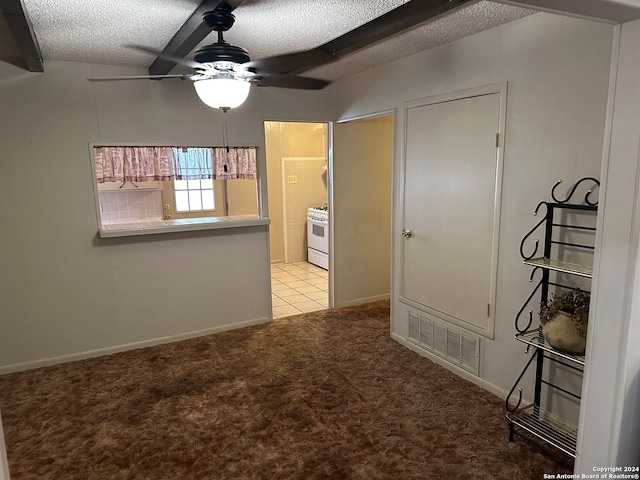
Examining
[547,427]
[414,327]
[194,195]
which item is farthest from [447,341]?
[194,195]

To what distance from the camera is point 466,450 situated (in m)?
2.33

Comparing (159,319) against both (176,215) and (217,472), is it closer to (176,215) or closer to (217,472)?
(217,472)

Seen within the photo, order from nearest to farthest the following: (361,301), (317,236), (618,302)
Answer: (618,302)
(361,301)
(317,236)

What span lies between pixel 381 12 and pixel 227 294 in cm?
270

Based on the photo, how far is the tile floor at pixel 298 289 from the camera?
4.69 meters

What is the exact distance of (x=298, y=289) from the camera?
5379 millimetres

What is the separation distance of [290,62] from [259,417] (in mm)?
2132

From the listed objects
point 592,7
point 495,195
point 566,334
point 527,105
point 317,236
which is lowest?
point 317,236

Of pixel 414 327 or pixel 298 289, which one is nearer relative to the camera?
pixel 414 327

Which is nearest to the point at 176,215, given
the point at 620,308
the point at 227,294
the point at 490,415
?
the point at 227,294

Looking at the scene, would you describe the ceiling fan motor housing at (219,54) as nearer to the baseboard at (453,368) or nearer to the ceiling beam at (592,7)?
the ceiling beam at (592,7)

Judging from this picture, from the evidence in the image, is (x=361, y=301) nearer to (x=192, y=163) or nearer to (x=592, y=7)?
(x=192, y=163)

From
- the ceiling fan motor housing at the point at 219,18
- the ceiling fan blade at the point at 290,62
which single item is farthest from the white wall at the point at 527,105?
the ceiling fan motor housing at the point at 219,18

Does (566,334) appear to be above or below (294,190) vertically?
below
